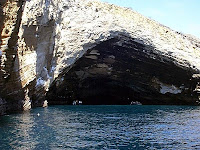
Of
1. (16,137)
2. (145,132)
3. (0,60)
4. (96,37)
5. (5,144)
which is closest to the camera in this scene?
(5,144)

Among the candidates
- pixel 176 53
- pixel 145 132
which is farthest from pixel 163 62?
pixel 145 132

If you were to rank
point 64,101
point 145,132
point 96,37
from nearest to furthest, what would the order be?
point 145,132 < point 96,37 < point 64,101

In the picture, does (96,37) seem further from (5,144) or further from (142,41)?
(5,144)

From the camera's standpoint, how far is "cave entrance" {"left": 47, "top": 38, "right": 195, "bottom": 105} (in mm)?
44550

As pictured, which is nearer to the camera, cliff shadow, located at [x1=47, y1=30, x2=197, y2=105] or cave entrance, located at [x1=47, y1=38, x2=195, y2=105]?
cliff shadow, located at [x1=47, y1=30, x2=197, y2=105]

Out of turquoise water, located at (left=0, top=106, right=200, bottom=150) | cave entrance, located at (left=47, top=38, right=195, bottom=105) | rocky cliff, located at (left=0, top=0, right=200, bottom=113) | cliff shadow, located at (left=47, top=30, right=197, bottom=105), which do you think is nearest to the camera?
turquoise water, located at (left=0, top=106, right=200, bottom=150)

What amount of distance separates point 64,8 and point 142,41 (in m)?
11.9

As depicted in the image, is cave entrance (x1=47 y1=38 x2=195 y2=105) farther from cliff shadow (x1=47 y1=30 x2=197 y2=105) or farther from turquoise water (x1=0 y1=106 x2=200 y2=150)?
turquoise water (x1=0 y1=106 x2=200 y2=150)

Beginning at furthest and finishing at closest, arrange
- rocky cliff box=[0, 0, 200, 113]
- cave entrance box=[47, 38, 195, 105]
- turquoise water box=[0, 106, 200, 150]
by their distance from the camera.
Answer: cave entrance box=[47, 38, 195, 105] < rocky cliff box=[0, 0, 200, 113] < turquoise water box=[0, 106, 200, 150]

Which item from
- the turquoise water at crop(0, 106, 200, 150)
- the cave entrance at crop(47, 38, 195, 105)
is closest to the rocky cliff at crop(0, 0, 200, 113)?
the cave entrance at crop(47, 38, 195, 105)

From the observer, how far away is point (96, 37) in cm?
4253

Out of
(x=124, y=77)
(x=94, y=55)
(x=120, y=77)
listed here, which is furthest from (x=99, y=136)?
(x=120, y=77)

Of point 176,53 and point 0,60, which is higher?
point 176,53

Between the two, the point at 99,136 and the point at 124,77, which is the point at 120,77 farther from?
the point at 99,136
